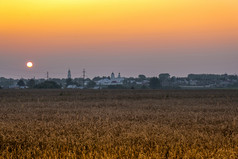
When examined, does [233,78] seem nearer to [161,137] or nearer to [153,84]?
[153,84]

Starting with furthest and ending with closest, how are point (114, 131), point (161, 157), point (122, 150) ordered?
point (114, 131), point (122, 150), point (161, 157)

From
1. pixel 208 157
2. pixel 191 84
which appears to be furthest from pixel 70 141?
pixel 191 84

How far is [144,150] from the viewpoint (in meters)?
10.1

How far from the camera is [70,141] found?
1109 centimetres

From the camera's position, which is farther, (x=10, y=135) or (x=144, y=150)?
(x=10, y=135)

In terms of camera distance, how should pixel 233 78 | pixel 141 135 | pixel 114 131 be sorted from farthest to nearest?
pixel 233 78, pixel 114 131, pixel 141 135

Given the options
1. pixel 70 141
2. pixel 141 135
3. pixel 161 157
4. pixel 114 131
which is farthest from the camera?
pixel 114 131

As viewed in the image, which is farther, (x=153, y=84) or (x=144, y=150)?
(x=153, y=84)

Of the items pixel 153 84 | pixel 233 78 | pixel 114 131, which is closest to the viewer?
pixel 114 131

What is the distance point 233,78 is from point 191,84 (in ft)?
68.4

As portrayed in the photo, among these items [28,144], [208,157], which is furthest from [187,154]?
[28,144]

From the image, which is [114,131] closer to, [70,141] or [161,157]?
[70,141]

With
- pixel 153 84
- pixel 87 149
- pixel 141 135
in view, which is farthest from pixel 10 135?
pixel 153 84

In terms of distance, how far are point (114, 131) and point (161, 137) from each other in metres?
2.14
